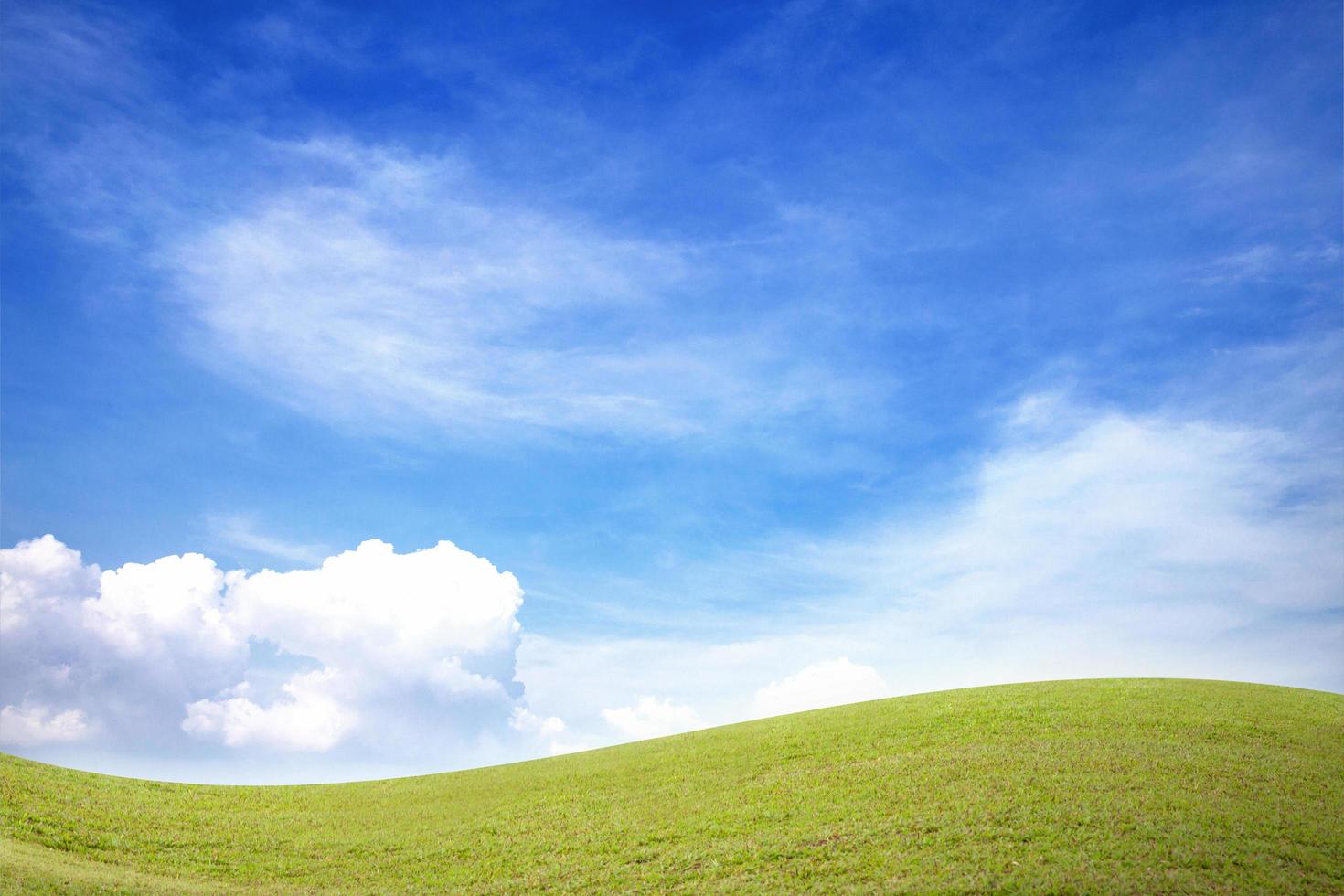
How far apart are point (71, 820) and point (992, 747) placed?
32.6m

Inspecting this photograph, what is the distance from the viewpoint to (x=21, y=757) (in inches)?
1422

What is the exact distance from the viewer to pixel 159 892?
23156 mm

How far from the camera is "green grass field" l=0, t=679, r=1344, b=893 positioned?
66.9ft

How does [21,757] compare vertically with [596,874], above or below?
above

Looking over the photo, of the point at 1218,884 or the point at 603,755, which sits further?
the point at 603,755

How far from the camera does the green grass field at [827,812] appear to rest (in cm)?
2039

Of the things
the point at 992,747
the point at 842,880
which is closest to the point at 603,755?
→ the point at 992,747

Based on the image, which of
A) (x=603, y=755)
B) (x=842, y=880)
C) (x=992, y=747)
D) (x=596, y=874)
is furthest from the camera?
(x=603, y=755)

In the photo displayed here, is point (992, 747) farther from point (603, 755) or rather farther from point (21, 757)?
point (21, 757)

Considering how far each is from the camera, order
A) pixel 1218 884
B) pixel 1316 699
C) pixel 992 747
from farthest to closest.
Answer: pixel 1316 699 → pixel 992 747 → pixel 1218 884

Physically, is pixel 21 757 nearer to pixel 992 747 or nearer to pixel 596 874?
pixel 596 874

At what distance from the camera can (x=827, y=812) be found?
→ 979 inches

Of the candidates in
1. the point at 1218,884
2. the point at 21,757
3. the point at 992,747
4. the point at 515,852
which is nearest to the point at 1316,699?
the point at 992,747

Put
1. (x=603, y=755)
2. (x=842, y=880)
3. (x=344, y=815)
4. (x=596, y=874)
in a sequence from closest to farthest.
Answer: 1. (x=842, y=880)
2. (x=596, y=874)
3. (x=344, y=815)
4. (x=603, y=755)
